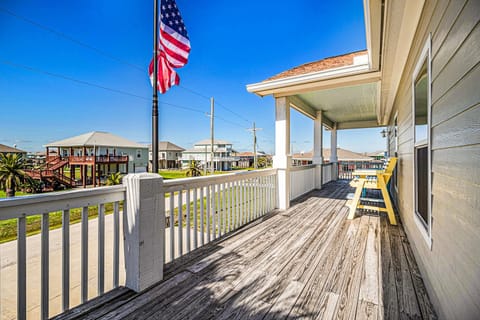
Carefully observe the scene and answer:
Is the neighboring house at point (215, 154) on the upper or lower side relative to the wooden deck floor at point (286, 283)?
upper

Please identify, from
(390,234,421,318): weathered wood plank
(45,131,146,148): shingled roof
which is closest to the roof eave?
(390,234,421,318): weathered wood plank

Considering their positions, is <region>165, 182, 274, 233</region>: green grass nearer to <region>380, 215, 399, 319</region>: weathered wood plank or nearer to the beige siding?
<region>380, 215, 399, 319</region>: weathered wood plank

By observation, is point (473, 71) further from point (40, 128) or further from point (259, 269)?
point (40, 128)

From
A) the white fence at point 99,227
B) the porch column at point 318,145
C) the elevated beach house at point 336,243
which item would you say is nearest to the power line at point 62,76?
the white fence at point 99,227

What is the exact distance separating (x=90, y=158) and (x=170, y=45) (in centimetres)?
1859

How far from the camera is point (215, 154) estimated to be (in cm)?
4147

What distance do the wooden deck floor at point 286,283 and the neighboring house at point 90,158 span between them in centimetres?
1338

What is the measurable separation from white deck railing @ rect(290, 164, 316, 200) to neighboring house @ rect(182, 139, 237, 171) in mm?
33620

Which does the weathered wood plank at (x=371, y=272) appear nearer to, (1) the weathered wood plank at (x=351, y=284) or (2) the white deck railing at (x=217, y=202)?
(1) the weathered wood plank at (x=351, y=284)

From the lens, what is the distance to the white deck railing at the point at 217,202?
2.38 meters

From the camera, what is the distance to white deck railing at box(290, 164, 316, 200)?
18.4ft

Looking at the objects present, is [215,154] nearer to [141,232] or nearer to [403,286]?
[141,232]

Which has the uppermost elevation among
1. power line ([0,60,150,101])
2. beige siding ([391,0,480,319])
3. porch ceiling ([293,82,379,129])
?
power line ([0,60,150,101])

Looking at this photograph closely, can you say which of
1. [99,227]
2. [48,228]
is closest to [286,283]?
[99,227]
